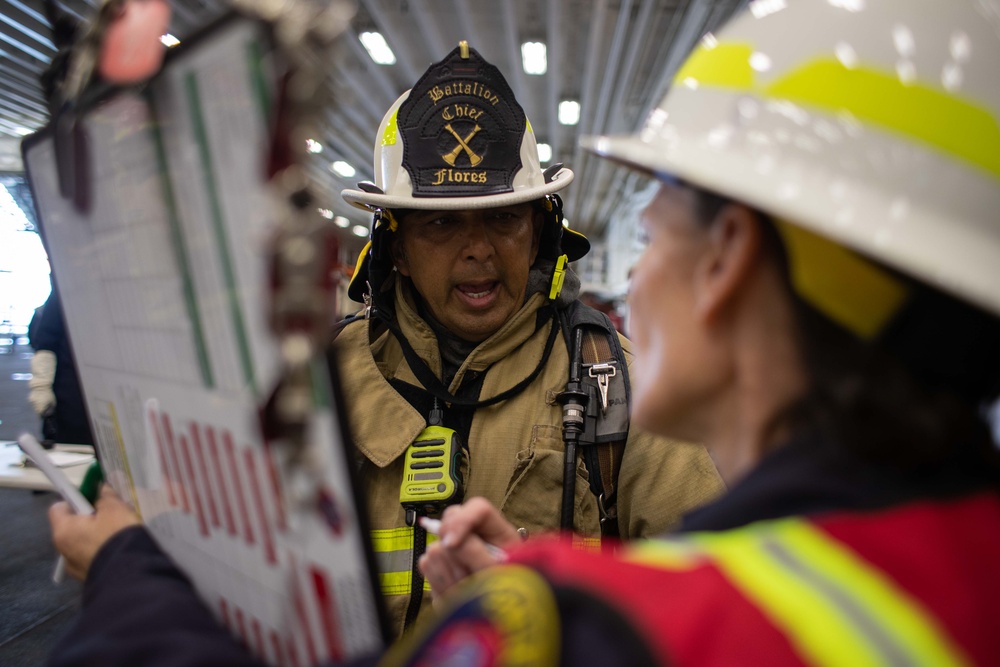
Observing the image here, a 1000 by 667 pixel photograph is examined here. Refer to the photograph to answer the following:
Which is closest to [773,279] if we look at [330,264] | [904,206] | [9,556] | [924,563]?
[904,206]

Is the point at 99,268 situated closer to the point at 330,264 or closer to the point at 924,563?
the point at 330,264

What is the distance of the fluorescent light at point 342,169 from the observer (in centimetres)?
988

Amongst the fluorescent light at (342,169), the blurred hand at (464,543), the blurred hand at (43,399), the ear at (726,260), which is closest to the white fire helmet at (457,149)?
the blurred hand at (464,543)

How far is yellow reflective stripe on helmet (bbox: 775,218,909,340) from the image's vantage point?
58 centimetres

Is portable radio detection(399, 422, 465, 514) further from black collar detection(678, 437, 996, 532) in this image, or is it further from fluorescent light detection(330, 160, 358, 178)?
fluorescent light detection(330, 160, 358, 178)

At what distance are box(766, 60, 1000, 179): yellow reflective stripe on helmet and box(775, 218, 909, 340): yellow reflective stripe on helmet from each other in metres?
0.13

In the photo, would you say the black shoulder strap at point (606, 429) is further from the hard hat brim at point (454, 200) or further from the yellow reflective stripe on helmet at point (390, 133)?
the yellow reflective stripe on helmet at point (390, 133)

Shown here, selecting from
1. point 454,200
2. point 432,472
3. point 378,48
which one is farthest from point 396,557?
point 378,48

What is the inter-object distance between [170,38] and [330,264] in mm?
384

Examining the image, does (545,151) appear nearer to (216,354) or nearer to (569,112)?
(569,112)

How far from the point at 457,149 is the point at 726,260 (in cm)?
122

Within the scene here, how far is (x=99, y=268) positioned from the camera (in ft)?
2.47

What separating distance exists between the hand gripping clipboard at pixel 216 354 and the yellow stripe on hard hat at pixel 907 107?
21.5 inches

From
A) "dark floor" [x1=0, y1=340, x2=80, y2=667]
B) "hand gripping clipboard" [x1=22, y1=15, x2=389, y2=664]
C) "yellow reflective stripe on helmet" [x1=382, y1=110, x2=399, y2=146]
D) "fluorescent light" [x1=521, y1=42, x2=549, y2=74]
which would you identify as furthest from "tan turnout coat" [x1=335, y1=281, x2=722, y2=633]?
"fluorescent light" [x1=521, y1=42, x2=549, y2=74]
